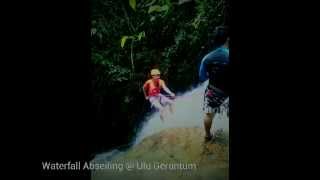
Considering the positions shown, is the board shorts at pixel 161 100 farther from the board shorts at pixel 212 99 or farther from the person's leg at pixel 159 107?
the board shorts at pixel 212 99

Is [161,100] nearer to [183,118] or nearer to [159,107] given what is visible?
[159,107]

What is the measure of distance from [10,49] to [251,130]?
2.15 metres

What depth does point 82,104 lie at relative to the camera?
3430 millimetres

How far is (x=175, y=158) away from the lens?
3449 millimetres

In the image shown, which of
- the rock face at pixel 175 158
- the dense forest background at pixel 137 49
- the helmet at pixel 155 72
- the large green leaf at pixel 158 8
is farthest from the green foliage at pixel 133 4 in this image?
the rock face at pixel 175 158

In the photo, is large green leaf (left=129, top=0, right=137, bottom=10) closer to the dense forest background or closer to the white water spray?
the dense forest background

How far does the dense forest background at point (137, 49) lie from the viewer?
3.46 metres

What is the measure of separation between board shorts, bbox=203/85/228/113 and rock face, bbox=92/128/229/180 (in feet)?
0.65

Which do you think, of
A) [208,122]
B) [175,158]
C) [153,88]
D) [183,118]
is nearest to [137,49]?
[153,88]

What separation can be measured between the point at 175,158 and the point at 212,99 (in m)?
0.60

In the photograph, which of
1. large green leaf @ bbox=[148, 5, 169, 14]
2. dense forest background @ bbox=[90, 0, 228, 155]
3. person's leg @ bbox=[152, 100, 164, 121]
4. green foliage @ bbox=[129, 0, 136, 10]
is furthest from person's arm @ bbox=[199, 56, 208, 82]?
green foliage @ bbox=[129, 0, 136, 10]

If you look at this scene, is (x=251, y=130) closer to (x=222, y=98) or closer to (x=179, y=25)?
(x=222, y=98)

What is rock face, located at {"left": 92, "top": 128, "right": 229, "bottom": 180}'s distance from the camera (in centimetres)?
343

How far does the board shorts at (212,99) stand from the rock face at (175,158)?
20 centimetres
